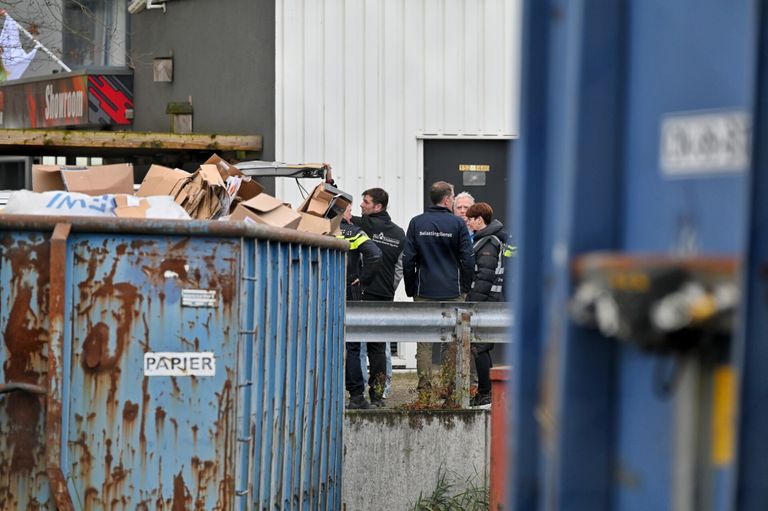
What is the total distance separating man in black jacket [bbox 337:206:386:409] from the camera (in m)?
11.3

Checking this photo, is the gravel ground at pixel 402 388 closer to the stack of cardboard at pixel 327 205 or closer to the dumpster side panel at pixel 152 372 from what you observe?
the stack of cardboard at pixel 327 205

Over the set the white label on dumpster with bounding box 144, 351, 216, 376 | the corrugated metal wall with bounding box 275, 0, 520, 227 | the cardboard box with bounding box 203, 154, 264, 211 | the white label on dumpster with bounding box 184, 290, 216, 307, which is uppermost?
the corrugated metal wall with bounding box 275, 0, 520, 227

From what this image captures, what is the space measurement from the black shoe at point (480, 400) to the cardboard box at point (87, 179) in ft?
13.9

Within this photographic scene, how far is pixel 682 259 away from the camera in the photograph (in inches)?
95.0

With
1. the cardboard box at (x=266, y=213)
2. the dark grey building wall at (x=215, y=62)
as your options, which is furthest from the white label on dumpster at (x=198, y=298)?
the dark grey building wall at (x=215, y=62)

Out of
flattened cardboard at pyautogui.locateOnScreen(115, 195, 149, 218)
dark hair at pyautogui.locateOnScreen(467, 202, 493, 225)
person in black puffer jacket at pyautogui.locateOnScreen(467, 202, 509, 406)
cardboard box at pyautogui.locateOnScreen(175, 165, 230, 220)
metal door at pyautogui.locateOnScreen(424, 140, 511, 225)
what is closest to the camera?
flattened cardboard at pyautogui.locateOnScreen(115, 195, 149, 218)

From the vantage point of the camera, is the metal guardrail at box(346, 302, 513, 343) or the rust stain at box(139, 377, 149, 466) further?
the metal guardrail at box(346, 302, 513, 343)

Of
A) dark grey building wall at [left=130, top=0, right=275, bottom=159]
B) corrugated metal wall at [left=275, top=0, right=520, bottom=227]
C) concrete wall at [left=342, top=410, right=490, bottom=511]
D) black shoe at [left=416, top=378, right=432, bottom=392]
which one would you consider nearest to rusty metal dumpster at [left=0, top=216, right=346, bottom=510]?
concrete wall at [left=342, top=410, right=490, bottom=511]

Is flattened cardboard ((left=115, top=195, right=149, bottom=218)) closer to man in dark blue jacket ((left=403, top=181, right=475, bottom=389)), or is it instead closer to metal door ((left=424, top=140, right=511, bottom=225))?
man in dark blue jacket ((left=403, top=181, right=475, bottom=389))

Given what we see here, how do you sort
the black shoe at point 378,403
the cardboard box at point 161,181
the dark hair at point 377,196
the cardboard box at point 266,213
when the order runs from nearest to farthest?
the cardboard box at point 266,213 < the cardboard box at point 161,181 < the black shoe at point 378,403 < the dark hair at point 377,196

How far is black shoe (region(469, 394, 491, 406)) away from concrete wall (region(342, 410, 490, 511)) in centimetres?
94

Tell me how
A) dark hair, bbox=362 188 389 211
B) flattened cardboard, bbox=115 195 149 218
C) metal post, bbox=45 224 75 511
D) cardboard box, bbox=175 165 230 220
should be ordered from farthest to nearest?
1. dark hair, bbox=362 188 389 211
2. cardboard box, bbox=175 165 230 220
3. flattened cardboard, bbox=115 195 149 218
4. metal post, bbox=45 224 75 511

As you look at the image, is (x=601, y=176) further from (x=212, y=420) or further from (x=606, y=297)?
(x=212, y=420)

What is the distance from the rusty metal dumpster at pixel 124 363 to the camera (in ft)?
19.6
